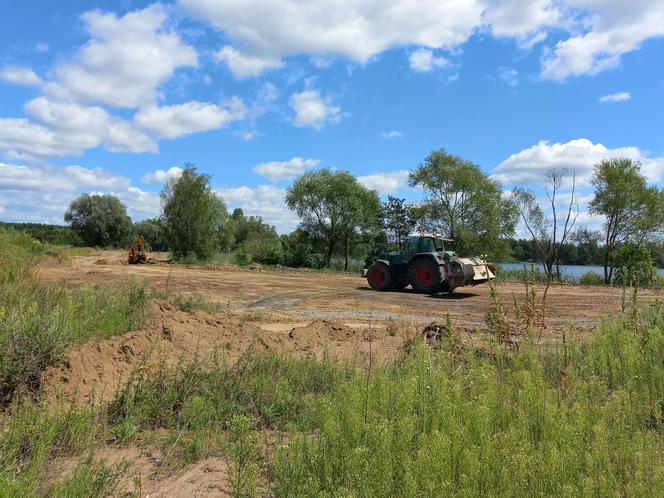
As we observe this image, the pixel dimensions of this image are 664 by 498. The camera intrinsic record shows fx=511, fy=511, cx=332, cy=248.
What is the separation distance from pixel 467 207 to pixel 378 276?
83.5 ft

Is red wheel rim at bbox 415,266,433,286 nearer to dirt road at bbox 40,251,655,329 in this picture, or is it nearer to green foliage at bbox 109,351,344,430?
dirt road at bbox 40,251,655,329

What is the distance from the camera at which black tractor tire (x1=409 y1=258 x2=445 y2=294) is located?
1819cm

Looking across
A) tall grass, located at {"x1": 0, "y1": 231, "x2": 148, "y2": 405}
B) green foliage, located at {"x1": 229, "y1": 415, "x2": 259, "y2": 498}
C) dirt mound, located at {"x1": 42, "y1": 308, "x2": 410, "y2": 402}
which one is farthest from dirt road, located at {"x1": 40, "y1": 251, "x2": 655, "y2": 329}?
green foliage, located at {"x1": 229, "y1": 415, "x2": 259, "y2": 498}

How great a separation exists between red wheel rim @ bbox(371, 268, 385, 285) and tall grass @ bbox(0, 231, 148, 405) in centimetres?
1247

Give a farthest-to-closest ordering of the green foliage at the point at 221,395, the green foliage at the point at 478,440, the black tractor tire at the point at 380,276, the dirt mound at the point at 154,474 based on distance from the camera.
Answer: the black tractor tire at the point at 380,276 → the green foliage at the point at 221,395 → the dirt mound at the point at 154,474 → the green foliage at the point at 478,440

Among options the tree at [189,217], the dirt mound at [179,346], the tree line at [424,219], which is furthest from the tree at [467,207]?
the dirt mound at [179,346]

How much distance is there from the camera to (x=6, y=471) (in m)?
3.32

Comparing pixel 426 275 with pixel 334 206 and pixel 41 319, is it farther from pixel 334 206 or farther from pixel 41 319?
pixel 334 206

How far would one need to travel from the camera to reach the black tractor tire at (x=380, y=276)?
20.0 metres

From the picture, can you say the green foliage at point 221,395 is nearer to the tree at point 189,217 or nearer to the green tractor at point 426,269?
the green tractor at point 426,269

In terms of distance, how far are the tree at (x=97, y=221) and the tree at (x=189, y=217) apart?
44312 mm

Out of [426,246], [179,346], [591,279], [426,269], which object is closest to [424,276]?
[426,269]

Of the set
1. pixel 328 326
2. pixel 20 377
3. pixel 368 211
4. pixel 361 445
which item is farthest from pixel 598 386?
pixel 368 211

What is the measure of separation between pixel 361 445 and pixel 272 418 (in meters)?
1.69
